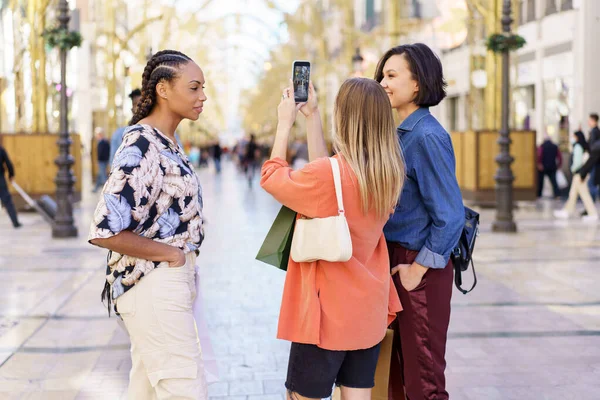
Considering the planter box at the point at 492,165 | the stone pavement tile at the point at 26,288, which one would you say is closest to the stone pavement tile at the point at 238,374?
the stone pavement tile at the point at 26,288

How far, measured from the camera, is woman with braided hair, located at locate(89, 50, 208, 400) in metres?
3.38

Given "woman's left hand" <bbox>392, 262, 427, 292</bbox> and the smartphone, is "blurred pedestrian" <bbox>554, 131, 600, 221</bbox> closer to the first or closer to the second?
"woman's left hand" <bbox>392, 262, 427, 292</bbox>

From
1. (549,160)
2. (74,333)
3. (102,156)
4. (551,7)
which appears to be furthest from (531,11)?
(74,333)

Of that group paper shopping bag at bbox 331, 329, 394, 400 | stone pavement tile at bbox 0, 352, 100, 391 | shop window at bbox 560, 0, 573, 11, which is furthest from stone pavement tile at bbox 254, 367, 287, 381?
shop window at bbox 560, 0, 573, 11

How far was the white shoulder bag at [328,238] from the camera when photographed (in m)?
3.37

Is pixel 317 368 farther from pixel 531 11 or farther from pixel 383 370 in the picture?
pixel 531 11

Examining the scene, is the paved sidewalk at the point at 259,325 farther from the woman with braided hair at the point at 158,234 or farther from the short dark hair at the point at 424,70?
the short dark hair at the point at 424,70

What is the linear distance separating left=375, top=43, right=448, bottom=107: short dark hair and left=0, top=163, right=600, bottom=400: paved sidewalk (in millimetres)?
2300

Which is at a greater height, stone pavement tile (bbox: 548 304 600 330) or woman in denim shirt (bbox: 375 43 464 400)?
woman in denim shirt (bbox: 375 43 464 400)

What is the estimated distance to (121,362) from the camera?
20.9ft

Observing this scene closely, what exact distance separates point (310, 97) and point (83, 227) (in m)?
13.1

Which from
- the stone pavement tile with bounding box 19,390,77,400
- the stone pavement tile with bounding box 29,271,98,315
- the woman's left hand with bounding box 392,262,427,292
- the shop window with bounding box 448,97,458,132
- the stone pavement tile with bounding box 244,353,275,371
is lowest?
the stone pavement tile with bounding box 19,390,77,400

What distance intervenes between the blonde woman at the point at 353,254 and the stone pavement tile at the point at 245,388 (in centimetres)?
195

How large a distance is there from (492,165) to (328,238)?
56.6 feet
